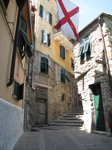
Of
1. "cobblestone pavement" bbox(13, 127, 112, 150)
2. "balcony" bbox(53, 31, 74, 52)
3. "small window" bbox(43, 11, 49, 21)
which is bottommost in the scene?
"cobblestone pavement" bbox(13, 127, 112, 150)

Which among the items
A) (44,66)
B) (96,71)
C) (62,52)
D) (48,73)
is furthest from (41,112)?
(62,52)

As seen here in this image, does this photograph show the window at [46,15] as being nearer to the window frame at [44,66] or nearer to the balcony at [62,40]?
the balcony at [62,40]

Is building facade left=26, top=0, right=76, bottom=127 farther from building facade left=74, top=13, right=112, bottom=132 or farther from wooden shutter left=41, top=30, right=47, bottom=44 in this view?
building facade left=74, top=13, right=112, bottom=132

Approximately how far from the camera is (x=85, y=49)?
7.31 meters

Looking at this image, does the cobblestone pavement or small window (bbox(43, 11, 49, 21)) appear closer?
the cobblestone pavement

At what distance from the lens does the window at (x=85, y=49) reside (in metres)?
7.27

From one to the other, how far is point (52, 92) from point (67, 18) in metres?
6.78

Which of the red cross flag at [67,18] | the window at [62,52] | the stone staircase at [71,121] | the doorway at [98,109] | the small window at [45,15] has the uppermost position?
the small window at [45,15]

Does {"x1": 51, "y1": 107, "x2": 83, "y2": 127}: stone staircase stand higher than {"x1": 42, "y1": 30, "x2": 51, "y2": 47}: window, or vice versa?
{"x1": 42, "y1": 30, "x2": 51, "y2": 47}: window

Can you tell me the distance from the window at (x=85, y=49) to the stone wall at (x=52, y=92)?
425 cm

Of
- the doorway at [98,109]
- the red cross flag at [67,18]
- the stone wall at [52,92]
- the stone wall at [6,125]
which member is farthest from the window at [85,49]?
the stone wall at [6,125]

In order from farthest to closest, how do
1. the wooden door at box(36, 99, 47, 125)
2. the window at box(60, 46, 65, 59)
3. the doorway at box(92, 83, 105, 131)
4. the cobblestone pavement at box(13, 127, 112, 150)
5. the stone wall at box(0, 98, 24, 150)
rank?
the window at box(60, 46, 65, 59) < the wooden door at box(36, 99, 47, 125) < the doorway at box(92, 83, 105, 131) < the cobblestone pavement at box(13, 127, 112, 150) < the stone wall at box(0, 98, 24, 150)

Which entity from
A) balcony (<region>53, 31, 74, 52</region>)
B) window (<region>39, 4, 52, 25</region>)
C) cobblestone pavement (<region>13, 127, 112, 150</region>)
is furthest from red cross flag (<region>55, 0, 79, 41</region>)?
window (<region>39, 4, 52, 25</region>)

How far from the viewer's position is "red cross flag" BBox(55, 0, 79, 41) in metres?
6.05
